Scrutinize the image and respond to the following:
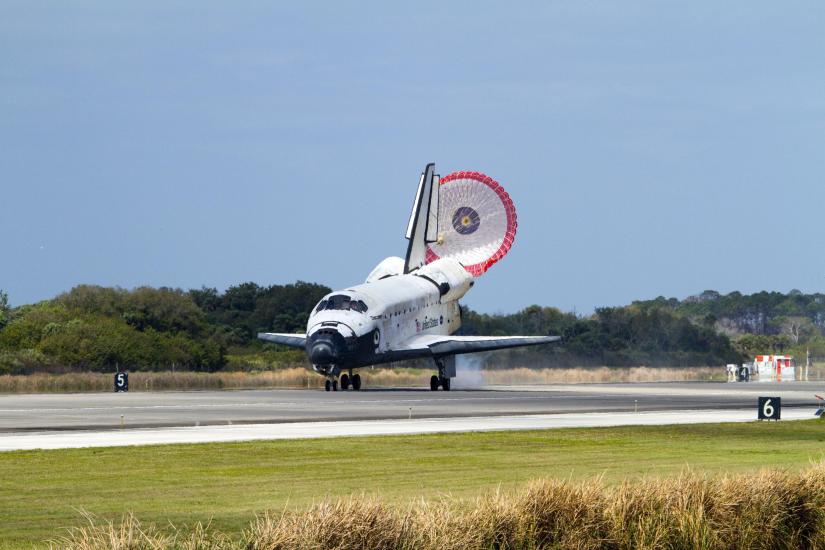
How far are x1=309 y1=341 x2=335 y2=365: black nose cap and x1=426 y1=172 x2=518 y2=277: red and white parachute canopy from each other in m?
23.7

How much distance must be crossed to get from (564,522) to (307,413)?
Result: 1086 inches

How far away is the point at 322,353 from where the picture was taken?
61375 millimetres

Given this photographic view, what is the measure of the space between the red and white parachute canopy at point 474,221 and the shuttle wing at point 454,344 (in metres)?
10.3

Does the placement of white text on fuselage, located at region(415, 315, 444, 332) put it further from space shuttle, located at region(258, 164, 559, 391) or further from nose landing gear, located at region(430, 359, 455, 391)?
nose landing gear, located at region(430, 359, 455, 391)

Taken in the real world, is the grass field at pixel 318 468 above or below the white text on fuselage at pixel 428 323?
below

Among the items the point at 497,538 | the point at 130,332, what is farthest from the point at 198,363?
the point at 497,538

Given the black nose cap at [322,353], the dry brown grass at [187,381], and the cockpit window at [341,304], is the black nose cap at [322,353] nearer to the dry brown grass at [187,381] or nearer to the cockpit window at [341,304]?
the cockpit window at [341,304]

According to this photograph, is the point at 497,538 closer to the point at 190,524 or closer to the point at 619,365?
the point at 190,524

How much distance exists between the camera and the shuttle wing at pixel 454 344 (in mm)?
70562

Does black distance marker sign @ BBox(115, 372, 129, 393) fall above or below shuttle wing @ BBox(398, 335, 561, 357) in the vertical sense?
below

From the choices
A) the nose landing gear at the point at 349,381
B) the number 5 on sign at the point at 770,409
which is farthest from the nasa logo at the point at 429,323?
the number 5 on sign at the point at 770,409

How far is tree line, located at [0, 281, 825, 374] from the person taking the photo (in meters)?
83.6

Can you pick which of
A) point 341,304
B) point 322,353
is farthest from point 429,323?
point 322,353

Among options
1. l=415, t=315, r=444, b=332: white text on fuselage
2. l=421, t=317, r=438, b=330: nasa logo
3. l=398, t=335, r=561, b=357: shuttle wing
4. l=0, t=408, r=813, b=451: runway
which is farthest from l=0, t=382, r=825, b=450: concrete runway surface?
l=421, t=317, r=438, b=330: nasa logo
